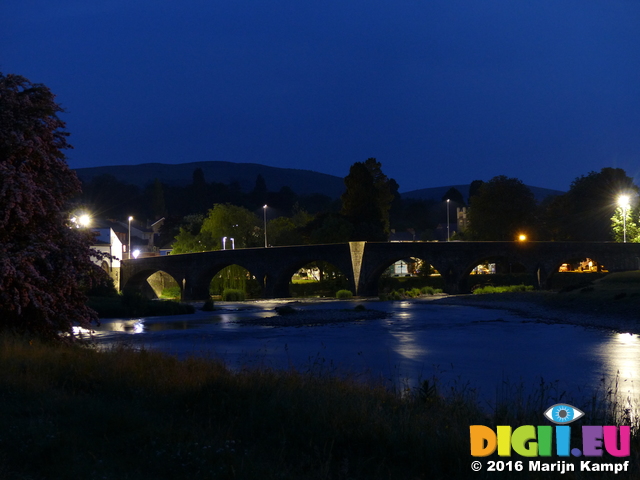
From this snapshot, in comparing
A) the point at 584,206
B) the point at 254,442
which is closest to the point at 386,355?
the point at 254,442

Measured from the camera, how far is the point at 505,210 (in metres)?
74.6

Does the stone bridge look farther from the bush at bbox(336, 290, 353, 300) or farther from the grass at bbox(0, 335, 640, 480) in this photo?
the grass at bbox(0, 335, 640, 480)

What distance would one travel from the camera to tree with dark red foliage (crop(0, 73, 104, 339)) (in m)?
14.1

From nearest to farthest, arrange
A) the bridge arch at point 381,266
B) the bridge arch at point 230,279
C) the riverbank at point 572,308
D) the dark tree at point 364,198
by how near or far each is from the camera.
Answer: the riverbank at point 572,308 < the bridge arch at point 381,266 < the bridge arch at point 230,279 < the dark tree at point 364,198

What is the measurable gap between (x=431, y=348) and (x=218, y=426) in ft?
52.2

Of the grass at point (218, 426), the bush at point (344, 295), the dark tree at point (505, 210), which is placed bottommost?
the bush at point (344, 295)

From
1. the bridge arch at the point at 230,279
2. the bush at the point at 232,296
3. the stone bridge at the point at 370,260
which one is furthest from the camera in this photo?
the bridge arch at the point at 230,279

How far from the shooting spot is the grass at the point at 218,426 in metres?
6.78

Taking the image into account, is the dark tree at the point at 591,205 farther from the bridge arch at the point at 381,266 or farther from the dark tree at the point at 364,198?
the bridge arch at the point at 381,266

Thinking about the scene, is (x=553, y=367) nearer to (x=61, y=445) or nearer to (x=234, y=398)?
(x=234, y=398)

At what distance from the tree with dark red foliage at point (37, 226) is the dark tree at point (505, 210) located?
2503 inches

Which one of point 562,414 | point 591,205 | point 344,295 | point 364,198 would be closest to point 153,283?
point 364,198

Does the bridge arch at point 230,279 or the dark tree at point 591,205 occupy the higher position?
the dark tree at point 591,205

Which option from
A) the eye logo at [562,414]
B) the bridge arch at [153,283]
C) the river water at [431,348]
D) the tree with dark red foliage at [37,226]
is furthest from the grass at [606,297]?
the bridge arch at [153,283]
